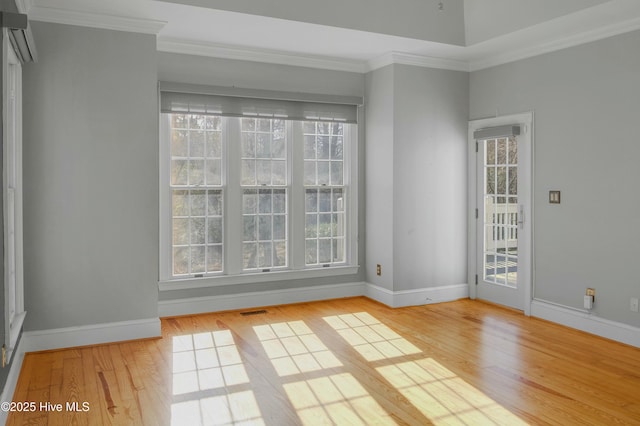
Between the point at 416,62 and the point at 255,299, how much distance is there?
3163 millimetres

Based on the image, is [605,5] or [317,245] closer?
[605,5]

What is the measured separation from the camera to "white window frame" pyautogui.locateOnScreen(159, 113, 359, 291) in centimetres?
499

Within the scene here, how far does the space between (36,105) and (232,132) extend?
186 cm

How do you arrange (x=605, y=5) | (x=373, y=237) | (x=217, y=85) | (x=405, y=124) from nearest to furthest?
(x=605, y=5) < (x=217, y=85) < (x=405, y=124) < (x=373, y=237)

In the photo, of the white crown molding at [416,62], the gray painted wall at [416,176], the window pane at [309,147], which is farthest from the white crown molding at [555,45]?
the window pane at [309,147]

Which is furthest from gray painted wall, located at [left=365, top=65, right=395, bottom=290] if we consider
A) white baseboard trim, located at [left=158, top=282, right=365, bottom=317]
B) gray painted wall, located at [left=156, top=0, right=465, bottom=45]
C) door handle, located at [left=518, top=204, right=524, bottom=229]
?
door handle, located at [left=518, top=204, right=524, bottom=229]

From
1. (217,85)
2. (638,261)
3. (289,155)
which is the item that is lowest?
(638,261)

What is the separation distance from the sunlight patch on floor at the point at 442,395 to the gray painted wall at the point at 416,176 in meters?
1.83

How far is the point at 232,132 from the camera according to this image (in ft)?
17.3

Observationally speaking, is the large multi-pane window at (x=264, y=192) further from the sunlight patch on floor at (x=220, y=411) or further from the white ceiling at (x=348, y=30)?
the sunlight patch on floor at (x=220, y=411)

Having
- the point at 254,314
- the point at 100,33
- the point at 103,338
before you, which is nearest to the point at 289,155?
the point at 254,314

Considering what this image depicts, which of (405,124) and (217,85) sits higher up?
(217,85)

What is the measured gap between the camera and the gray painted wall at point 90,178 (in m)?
4.04

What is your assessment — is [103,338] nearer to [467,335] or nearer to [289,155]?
[289,155]
